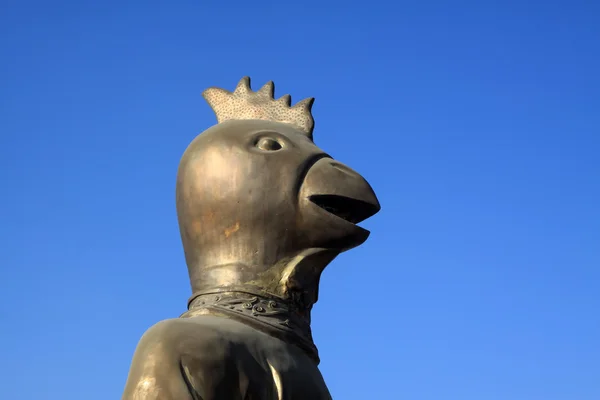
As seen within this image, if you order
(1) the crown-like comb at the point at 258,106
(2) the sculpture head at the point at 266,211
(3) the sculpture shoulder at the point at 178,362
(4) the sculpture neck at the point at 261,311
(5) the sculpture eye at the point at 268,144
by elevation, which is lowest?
(3) the sculpture shoulder at the point at 178,362

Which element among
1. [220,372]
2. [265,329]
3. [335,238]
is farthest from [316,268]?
[220,372]

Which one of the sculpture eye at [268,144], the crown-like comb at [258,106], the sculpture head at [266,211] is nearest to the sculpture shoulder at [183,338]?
the sculpture head at [266,211]

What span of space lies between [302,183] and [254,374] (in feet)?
4.73

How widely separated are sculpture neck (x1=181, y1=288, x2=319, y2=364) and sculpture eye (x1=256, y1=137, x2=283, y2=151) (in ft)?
3.40

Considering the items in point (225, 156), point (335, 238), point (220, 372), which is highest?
point (225, 156)

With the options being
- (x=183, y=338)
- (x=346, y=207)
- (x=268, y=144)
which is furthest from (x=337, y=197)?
(x=183, y=338)

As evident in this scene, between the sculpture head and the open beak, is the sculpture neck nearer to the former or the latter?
the sculpture head

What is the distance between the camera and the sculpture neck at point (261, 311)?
6.59 meters

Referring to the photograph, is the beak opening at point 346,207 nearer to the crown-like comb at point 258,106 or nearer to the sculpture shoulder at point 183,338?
the crown-like comb at point 258,106

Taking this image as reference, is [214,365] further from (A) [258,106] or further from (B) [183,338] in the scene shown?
(A) [258,106]

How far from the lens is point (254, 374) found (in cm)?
622

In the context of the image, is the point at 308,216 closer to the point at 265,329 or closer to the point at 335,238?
the point at 335,238

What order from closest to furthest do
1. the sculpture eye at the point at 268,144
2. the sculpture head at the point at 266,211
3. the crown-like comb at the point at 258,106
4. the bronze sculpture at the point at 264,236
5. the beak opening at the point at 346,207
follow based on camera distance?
the bronze sculpture at the point at 264,236 → the sculpture head at the point at 266,211 → the beak opening at the point at 346,207 → the sculpture eye at the point at 268,144 → the crown-like comb at the point at 258,106

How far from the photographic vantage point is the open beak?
22.8ft
